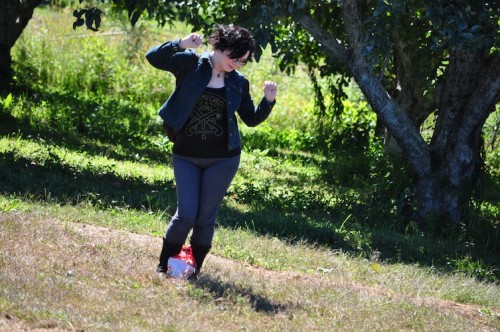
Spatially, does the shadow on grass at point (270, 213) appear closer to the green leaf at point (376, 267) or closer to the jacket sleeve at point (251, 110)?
the green leaf at point (376, 267)

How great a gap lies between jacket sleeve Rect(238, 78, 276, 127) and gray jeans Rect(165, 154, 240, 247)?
0.28 m

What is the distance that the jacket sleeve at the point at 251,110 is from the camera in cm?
592

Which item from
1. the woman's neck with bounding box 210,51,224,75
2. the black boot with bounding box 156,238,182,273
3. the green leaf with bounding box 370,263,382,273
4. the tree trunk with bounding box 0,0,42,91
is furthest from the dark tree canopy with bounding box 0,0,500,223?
the tree trunk with bounding box 0,0,42,91

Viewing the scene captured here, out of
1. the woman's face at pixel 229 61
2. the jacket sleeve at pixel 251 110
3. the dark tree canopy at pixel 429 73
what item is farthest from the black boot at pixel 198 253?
the dark tree canopy at pixel 429 73

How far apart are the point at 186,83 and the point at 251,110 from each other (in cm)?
52

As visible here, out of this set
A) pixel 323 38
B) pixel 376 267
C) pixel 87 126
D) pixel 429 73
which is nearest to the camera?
pixel 376 267

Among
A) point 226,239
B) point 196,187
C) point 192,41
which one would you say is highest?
point 192,41

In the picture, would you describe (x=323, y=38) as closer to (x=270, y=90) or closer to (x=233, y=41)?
(x=270, y=90)

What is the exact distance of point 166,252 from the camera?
5988mm

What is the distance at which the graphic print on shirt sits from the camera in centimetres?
579

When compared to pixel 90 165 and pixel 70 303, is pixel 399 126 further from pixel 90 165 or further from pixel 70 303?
pixel 70 303

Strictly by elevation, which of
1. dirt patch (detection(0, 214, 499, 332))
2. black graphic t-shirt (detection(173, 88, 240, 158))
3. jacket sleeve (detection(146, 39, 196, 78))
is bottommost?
dirt patch (detection(0, 214, 499, 332))

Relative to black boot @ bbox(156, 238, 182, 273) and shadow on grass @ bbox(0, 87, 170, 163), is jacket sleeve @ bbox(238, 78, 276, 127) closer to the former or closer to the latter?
black boot @ bbox(156, 238, 182, 273)

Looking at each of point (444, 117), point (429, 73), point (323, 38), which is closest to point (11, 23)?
point (323, 38)
